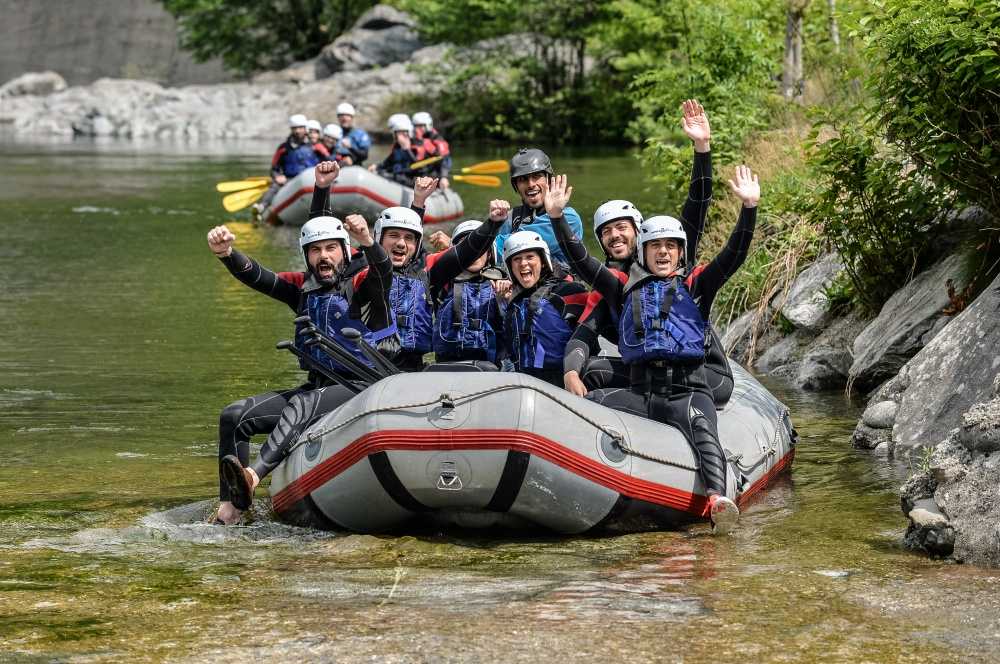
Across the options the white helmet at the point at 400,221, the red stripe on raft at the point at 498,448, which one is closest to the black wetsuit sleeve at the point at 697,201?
the white helmet at the point at 400,221

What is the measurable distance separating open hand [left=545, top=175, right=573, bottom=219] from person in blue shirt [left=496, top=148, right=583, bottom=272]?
0.93m

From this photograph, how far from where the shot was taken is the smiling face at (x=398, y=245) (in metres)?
7.50

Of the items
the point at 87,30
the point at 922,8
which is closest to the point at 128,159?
the point at 922,8

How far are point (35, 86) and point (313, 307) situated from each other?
45657 mm

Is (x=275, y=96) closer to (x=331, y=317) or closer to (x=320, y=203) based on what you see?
(x=320, y=203)

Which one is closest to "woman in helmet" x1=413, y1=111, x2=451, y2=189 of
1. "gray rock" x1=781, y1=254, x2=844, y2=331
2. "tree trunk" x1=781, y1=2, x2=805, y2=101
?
"tree trunk" x1=781, y1=2, x2=805, y2=101

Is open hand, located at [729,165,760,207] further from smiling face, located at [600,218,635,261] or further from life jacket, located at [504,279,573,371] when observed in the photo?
life jacket, located at [504,279,573,371]

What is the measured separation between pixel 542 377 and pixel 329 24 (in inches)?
1712

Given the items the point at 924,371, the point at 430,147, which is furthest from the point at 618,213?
the point at 430,147

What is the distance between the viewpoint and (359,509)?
21.5 ft

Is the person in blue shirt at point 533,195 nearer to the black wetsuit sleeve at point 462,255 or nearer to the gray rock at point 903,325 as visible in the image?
the black wetsuit sleeve at point 462,255

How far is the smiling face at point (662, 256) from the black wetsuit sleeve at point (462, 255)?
87 cm

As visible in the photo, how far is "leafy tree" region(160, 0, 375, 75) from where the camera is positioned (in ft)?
160

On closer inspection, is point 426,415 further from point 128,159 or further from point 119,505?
point 128,159
